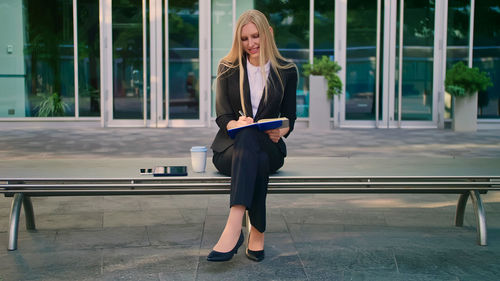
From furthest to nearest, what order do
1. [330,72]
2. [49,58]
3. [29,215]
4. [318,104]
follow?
[49,58] < [318,104] < [330,72] < [29,215]

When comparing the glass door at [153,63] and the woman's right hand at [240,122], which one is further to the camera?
the glass door at [153,63]

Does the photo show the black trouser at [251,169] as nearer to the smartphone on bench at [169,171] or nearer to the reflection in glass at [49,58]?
the smartphone on bench at [169,171]

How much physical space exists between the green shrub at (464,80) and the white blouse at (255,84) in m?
9.48

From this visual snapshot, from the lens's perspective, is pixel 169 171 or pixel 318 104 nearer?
pixel 169 171

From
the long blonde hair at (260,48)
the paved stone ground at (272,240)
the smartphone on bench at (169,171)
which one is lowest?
the paved stone ground at (272,240)

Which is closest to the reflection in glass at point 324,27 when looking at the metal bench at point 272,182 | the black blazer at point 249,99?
the metal bench at point 272,182

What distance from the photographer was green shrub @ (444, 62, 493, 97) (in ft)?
40.2

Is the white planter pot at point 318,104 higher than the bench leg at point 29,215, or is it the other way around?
the white planter pot at point 318,104

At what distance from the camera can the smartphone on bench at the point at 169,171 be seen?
3600 millimetres

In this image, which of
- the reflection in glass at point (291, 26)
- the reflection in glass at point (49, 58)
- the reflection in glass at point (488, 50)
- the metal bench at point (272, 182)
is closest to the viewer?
the metal bench at point (272, 182)

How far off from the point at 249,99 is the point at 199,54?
32.2ft

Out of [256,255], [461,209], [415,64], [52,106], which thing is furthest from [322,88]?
[256,255]

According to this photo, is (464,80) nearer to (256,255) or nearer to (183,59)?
(183,59)

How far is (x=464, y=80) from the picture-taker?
12336 mm
